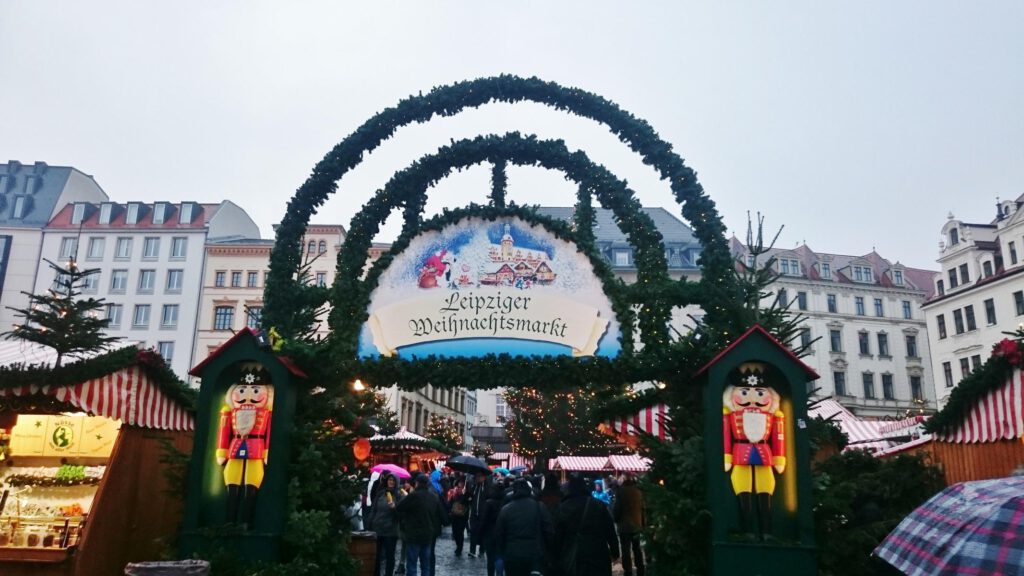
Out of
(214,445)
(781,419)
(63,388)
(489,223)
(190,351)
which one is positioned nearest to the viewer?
(781,419)

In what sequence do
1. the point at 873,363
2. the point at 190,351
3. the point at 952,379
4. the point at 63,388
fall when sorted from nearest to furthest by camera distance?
1. the point at 63,388
2. the point at 952,379
3. the point at 190,351
4. the point at 873,363

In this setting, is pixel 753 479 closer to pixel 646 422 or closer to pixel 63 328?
pixel 646 422

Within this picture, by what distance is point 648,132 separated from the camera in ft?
32.6

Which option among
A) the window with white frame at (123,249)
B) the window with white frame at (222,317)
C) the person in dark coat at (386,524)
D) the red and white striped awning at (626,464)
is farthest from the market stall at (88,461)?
the window with white frame at (123,249)

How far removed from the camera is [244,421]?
27.9 ft

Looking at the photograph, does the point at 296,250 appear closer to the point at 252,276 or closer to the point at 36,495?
the point at 36,495

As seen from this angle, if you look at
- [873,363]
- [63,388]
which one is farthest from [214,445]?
[873,363]

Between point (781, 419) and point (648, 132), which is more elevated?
point (648, 132)

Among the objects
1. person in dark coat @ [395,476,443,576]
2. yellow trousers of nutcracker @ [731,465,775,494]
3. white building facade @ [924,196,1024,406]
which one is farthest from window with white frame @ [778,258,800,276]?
yellow trousers of nutcracker @ [731,465,775,494]

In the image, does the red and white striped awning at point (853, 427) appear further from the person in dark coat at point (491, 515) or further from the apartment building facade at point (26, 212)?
the apartment building facade at point (26, 212)

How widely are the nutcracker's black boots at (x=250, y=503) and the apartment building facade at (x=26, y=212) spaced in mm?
54276

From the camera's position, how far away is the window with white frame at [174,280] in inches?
2095

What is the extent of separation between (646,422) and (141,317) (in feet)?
172

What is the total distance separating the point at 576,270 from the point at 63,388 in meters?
6.90
